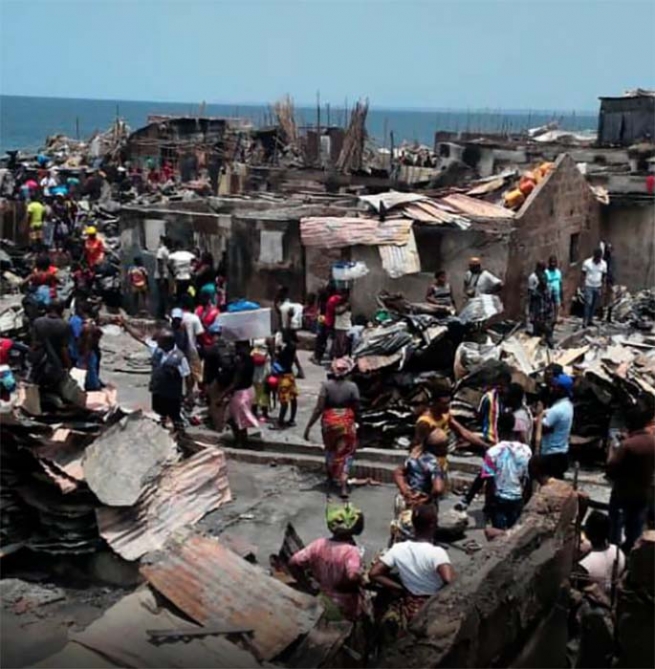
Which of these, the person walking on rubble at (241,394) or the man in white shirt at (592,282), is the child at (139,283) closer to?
the person walking on rubble at (241,394)

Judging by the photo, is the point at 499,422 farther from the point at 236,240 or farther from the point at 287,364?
the point at 236,240

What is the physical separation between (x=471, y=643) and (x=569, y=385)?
186 inches

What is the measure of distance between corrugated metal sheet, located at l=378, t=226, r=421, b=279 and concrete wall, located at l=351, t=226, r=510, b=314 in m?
0.15

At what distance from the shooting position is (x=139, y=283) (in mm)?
17812

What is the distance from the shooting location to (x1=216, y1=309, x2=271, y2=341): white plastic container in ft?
39.5

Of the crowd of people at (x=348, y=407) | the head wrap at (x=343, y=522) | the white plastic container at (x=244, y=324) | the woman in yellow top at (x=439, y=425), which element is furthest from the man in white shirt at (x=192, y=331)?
the head wrap at (x=343, y=522)

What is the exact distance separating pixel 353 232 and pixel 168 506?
770 centimetres

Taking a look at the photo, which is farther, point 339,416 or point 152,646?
point 339,416

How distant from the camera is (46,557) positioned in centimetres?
865

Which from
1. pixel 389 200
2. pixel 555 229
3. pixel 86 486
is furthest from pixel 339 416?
pixel 555 229

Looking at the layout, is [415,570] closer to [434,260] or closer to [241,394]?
[241,394]

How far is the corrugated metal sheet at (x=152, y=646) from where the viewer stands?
616 centimetres

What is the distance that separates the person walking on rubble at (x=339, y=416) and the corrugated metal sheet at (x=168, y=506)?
3.40 feet

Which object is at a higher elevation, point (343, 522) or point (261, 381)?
point (343, 522)
